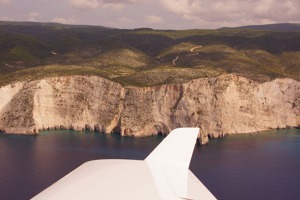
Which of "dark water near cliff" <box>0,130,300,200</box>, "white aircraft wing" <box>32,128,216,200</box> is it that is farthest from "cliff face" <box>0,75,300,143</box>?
"white aircraft wing" <box>32,128,216,200</box>

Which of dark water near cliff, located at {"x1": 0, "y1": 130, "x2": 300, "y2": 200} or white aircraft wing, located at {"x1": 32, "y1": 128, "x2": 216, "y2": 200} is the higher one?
white aircraft wing, located at {"x1": 32, "y1": 128, "x2": 216, "y2": 200}

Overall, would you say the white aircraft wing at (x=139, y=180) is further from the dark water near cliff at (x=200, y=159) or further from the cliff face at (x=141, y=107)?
the cliff face at (x=141, y=107)

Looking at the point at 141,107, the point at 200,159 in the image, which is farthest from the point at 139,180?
the point at 141,107

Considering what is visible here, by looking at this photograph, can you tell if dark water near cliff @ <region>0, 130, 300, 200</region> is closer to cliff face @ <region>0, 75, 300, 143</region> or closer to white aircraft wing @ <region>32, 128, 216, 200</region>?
cliff face @ <region>0, 75, 300, 143</region>

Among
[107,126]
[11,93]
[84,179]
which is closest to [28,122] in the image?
[11,93]

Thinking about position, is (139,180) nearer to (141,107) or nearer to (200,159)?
(200,159)
